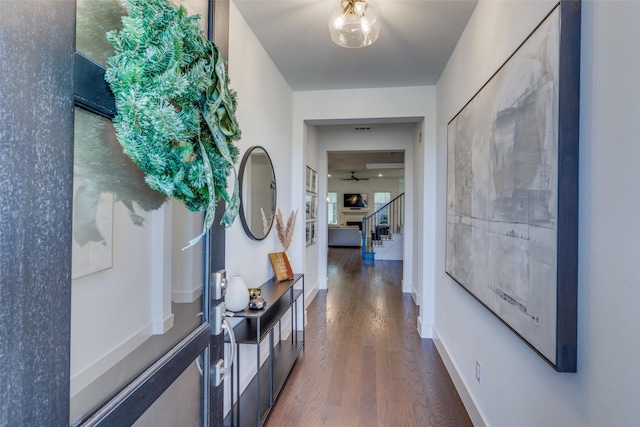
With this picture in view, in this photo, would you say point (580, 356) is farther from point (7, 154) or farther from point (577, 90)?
point (7, 154)

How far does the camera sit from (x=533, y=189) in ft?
3.87

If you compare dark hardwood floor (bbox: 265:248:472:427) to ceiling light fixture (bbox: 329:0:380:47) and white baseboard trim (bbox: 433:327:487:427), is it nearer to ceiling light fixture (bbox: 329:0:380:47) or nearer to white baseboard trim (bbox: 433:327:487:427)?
white baseboard trim (bbox: 433:327:487:427)

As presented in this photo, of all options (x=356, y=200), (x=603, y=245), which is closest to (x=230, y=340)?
(x=603, y=245)

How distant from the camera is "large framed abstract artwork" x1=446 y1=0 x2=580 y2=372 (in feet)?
3.27

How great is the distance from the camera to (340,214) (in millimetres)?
13336

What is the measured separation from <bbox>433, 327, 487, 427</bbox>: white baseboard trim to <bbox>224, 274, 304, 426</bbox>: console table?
124 cm

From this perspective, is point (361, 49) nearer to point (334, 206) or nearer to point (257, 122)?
point (257, 122)

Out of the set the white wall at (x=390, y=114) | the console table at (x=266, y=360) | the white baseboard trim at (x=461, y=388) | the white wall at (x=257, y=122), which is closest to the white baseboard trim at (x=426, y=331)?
the white wall at (x=390, y=114)

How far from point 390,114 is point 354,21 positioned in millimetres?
1607

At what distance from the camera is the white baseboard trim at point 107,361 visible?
0.61 metres

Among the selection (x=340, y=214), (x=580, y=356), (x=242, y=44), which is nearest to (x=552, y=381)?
(x=580, y=356)

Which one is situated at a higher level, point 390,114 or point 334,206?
point 390,114

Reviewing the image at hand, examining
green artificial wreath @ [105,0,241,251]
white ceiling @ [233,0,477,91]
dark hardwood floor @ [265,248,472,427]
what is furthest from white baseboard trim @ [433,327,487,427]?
white ceiling @ [233,0,477,91]

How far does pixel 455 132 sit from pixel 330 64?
124cm
